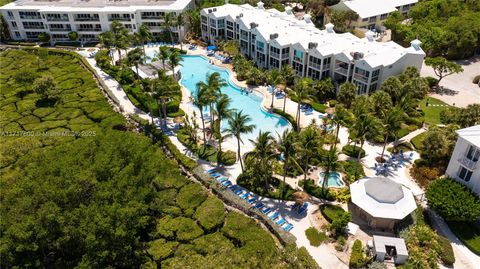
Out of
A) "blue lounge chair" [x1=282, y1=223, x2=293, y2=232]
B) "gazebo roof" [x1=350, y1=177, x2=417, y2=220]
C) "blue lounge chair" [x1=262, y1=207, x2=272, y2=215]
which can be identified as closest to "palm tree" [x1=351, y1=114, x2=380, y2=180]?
"gazebo roof" [x1=350, y1=177, x2=417, y2=220]

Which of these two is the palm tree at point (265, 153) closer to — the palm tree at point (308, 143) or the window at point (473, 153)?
the palm tree at point (308, 143)

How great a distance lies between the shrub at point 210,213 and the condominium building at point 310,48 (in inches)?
1339

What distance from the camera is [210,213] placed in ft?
126

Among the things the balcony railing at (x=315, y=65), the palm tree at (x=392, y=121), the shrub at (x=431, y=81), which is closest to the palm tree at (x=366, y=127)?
the palm tree at (x=392, y=121)

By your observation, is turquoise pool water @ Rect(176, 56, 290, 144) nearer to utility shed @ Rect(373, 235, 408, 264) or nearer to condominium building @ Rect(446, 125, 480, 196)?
utility shed @ Rect(373, 235, 408, 264)

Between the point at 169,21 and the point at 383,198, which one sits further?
the point at 169,21

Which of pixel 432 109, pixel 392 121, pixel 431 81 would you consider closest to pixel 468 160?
pixel 392 121

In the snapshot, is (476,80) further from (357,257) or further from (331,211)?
(357,257)

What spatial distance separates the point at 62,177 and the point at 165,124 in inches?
976

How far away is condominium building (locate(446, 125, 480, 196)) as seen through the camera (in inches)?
1476

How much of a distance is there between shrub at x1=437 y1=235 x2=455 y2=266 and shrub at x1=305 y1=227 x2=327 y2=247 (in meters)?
10.9

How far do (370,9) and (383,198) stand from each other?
220 feet

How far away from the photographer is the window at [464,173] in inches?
1518

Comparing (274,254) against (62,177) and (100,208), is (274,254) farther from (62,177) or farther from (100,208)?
(62,177)
